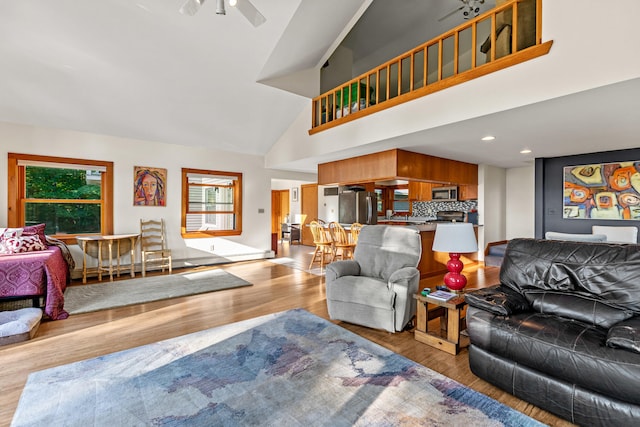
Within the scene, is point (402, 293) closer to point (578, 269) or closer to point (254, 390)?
point (578, 269)

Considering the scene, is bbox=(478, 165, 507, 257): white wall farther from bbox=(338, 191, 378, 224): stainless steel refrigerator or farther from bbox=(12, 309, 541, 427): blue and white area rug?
bbox=(12, 309, 541, 427): blue and white area rug

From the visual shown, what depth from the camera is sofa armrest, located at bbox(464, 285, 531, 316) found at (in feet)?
6.73

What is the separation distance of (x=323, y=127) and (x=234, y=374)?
13.2 feet

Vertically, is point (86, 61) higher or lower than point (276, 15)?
lower

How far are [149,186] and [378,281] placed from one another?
15.7 feet

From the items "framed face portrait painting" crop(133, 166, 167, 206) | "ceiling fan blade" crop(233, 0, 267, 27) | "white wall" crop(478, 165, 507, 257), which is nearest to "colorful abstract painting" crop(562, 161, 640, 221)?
"white wall" crop(478, 165, 507, 257)

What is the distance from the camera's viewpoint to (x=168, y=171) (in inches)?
234

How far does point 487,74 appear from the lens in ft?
9.97

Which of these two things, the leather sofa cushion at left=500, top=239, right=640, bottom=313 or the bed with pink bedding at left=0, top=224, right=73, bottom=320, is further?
the bed with pink bedding at left=0, top=224, right=73, bottom=320

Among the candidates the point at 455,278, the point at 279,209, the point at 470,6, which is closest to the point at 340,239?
the point at 455,278

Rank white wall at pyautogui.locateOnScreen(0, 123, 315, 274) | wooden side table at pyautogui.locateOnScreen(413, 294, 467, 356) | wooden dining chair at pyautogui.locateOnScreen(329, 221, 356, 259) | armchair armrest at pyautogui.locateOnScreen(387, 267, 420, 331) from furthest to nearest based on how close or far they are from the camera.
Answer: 1. wooden dining chair at pyautogui.locateOnScreen(329, 221, 356, 259)
2. white wall at pyautogui.locateOnScreen(0, 123, 315, 274)
3. armchair armrest at pyautogui.locateOnScreen(387, 267, 420, 331)
4. wooden side table at pyautogui.locateOnScreen(413, 294, 467, 356)

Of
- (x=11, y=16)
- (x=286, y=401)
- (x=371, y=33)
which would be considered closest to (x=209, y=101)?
(x=11, y=16)

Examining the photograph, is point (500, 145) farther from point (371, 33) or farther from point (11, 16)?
point (11, 16)

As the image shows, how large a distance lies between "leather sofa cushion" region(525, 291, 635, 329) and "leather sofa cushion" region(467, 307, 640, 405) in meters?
0.07
